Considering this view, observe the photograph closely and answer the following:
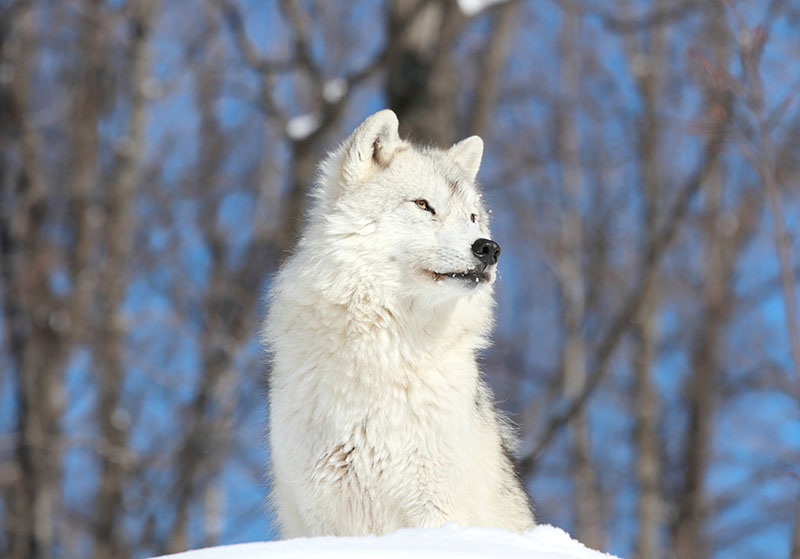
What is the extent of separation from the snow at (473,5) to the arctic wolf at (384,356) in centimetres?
570

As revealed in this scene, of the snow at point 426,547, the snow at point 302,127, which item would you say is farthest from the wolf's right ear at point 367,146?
the snow at point 302,127

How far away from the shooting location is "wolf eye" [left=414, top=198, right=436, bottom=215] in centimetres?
513

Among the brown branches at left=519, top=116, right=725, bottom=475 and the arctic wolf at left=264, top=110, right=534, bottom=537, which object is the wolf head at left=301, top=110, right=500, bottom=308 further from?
the brown branches at left=519, top=116, right=725, bottom=475

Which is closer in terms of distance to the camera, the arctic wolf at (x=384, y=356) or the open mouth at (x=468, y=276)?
the arctic wolf at (x=384, y=356)

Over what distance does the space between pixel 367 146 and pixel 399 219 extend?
1.80 feet

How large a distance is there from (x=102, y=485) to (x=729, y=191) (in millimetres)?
15116

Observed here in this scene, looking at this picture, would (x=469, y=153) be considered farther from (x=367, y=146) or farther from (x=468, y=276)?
(x=468, y=276)

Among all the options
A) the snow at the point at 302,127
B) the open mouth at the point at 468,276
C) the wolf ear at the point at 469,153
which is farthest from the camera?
the snow at the point at 302,127

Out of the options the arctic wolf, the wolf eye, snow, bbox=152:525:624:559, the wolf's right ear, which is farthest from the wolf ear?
snow, bbox=152:525:624:559

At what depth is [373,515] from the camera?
4613 mm

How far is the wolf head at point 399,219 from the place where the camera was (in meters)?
4.86

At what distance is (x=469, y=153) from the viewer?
6.08 m

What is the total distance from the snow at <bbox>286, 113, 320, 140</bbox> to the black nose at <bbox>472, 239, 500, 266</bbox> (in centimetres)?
670

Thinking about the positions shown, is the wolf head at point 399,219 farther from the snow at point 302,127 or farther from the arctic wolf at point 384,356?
the snow at point 302,127
